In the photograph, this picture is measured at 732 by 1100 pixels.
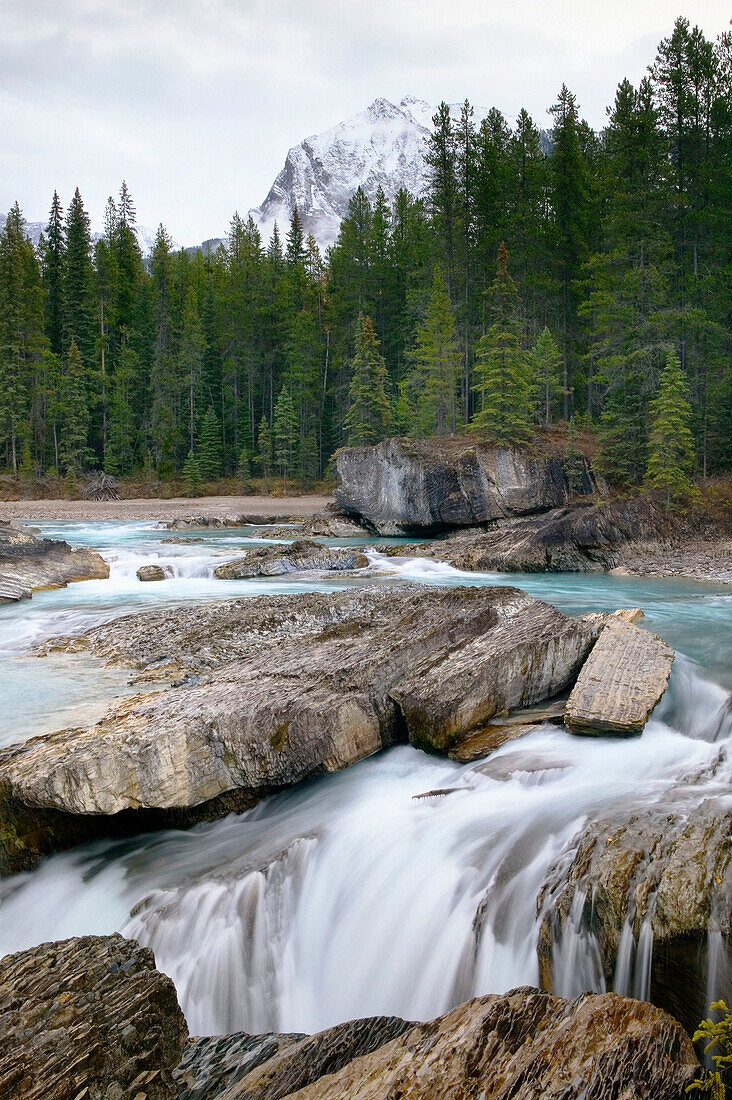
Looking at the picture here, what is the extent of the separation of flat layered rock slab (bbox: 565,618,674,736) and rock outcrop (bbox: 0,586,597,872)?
14.3 inches

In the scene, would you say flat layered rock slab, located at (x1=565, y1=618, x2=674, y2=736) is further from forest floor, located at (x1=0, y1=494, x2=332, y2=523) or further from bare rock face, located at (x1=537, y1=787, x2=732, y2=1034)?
forest floor, located at (x1=0, y1=494, x2=332, y2=523)

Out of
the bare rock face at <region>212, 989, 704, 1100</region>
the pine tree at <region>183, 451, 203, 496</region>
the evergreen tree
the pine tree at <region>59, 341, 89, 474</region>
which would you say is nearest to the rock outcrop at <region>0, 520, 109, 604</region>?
the bare rock face at <region>212, 989, 704, 1100</region>

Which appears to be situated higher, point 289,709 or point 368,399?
point 368,399

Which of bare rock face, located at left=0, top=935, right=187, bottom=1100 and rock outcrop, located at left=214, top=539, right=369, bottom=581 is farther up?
rock outcrop, located at left=214, top=539, right=369, bottom=581

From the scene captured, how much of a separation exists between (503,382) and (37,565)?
20.1 metres

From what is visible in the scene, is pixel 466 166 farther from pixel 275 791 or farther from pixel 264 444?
pixel 275 791

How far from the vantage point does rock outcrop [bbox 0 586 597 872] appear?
17.3 feet

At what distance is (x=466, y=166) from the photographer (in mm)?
38250

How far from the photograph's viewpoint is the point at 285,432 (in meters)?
48.7

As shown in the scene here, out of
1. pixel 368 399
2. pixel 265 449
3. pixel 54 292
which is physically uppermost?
pixel 54 292

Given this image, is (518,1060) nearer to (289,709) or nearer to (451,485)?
(289,709)

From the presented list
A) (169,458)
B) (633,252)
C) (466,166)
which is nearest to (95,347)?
(169,458)

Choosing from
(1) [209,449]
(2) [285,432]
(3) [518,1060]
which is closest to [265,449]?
(2) [285,432]

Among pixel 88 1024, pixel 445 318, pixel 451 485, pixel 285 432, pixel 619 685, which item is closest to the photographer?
pixel 88 1024
